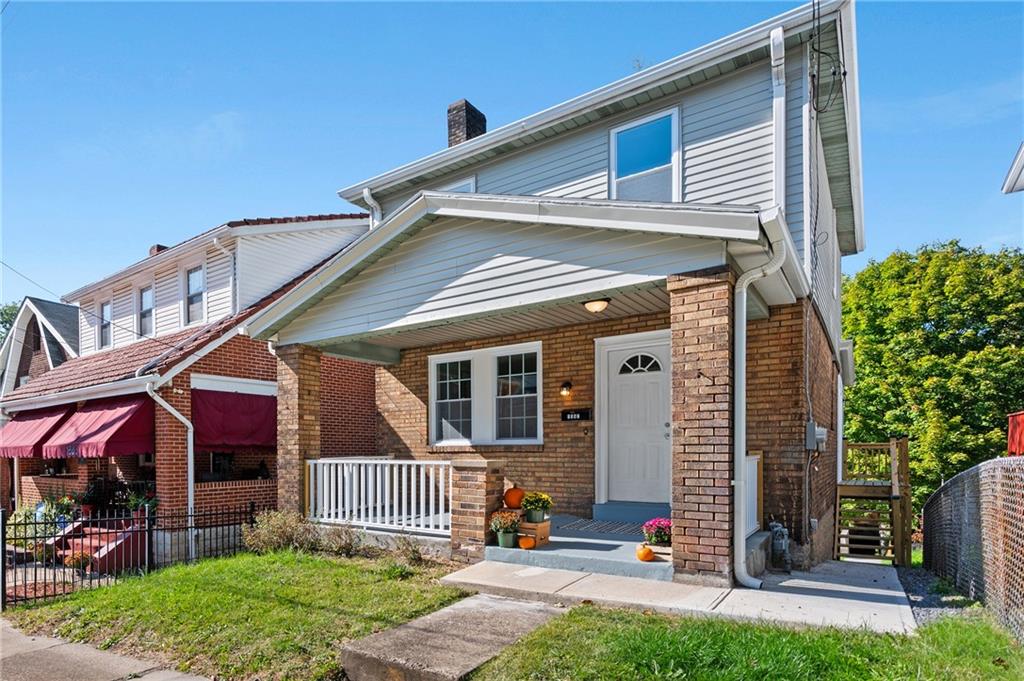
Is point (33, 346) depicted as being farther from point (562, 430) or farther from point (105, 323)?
point (562, 430)

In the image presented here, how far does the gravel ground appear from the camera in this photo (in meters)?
5.26

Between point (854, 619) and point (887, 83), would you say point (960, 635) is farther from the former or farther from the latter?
point (887, 83)

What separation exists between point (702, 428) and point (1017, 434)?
8.66 m

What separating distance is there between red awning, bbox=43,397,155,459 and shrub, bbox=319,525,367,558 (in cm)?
537

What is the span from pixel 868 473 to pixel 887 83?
1122 centimetres

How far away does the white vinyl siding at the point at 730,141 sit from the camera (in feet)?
25.7

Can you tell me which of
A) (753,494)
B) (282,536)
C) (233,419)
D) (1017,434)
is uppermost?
(233,419)

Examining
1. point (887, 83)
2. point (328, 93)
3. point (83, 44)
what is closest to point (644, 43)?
point (887, 83)

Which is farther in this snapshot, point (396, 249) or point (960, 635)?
point (396, 249)

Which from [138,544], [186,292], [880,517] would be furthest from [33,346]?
[880,517]

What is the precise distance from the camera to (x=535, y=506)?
23.1 ft

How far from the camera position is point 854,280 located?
93.1ft

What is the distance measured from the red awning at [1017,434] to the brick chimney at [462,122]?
11252 millimetres

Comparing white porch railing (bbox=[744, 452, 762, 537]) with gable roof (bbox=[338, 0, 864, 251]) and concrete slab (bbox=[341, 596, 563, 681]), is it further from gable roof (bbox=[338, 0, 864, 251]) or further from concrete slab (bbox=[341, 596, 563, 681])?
gable roof (bbox=[338, 0, 864, 251])
